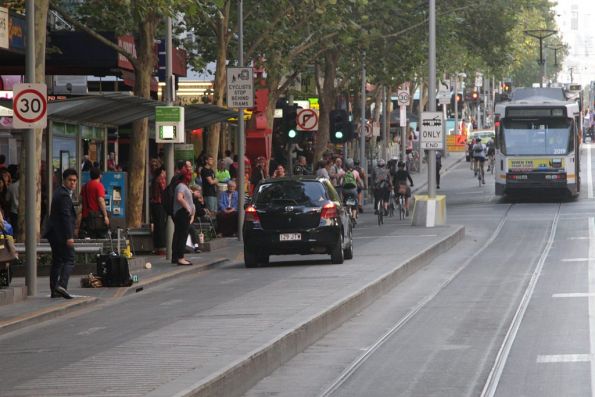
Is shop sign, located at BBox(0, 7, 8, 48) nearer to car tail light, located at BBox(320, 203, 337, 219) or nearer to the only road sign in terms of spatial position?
car tail light, located at BBox(320, 203, 337, 219)

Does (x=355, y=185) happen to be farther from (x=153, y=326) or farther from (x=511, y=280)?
(x=153, y=326)

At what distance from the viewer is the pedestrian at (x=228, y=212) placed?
3691 cm

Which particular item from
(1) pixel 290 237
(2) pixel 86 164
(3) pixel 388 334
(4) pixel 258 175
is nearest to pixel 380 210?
(4) pixel 258 175

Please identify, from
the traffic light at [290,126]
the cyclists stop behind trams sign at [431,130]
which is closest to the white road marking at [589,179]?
the cyclists stop behind trams sign at [431,130]

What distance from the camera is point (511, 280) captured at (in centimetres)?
2502

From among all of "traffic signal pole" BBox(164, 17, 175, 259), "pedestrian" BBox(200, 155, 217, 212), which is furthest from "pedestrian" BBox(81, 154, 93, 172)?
"traffic signal pole" BBox(164, 17, 175, 259)

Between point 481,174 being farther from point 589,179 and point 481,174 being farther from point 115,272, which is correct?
point 115,272

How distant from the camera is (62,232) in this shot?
68.1 feet

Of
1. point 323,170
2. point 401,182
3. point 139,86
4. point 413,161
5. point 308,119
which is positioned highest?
point 139,86

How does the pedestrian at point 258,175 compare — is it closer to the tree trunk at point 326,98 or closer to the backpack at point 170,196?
the tree trunk at point 326,98

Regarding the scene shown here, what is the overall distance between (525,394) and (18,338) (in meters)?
6.25

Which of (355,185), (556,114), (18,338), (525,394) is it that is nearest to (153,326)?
(18,338)

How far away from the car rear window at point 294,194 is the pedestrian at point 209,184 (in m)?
8.72

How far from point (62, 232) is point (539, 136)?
32882 millimetres
